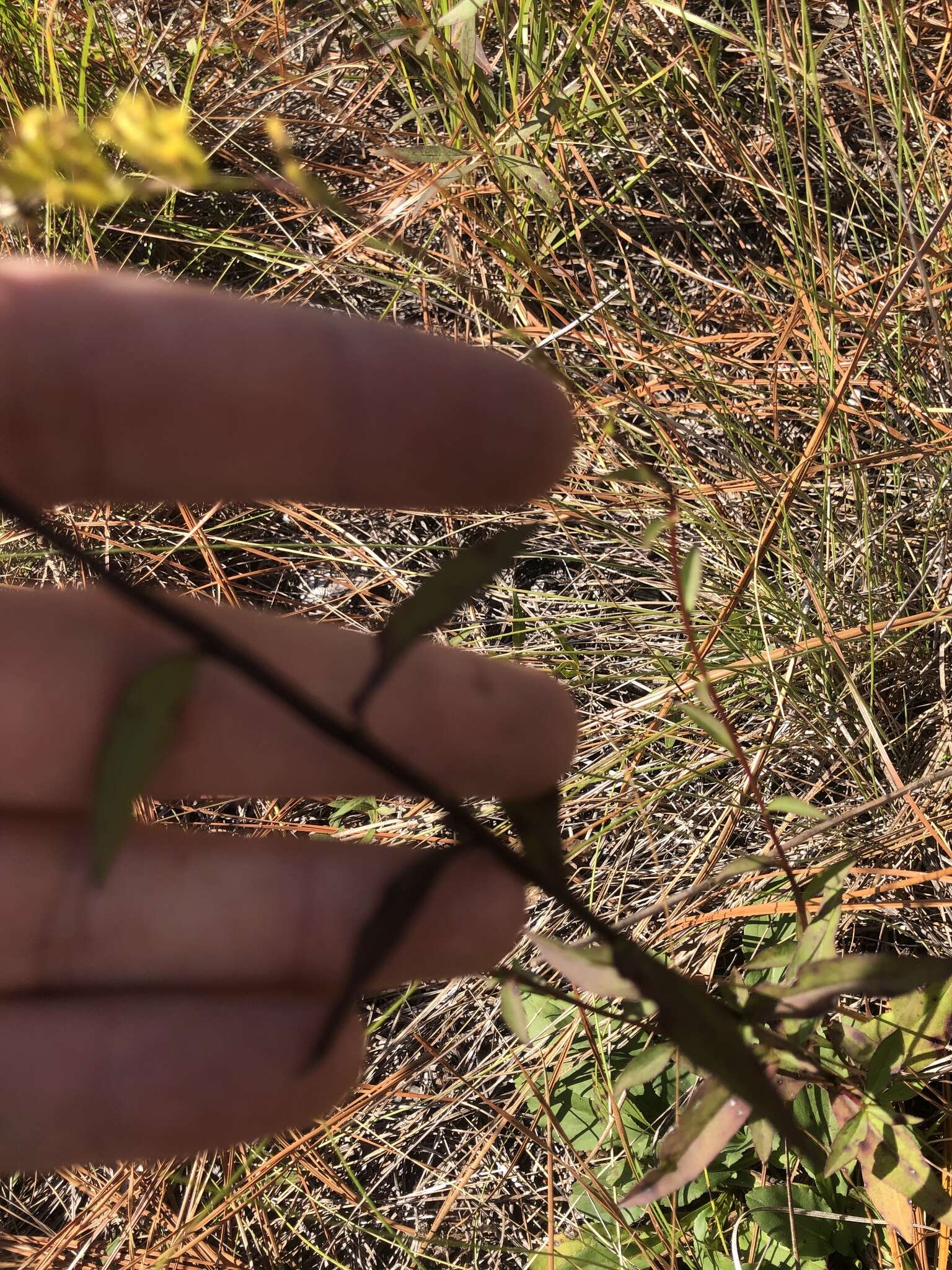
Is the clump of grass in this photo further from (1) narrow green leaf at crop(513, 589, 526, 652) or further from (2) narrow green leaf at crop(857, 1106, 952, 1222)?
(2) narrow green leaf at crop(857, 1106, 952, 1222)

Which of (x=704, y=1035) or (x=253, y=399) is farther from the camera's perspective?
(x=253, y=399)

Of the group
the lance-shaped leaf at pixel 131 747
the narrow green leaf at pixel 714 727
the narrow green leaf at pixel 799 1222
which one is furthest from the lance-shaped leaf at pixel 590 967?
the narrow green leaf at pixel 799 1222

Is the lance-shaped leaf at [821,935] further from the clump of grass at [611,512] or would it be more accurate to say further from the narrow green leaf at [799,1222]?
the narrow green leaf at [799,1222]

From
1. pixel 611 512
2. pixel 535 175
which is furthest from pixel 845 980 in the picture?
pixel 535 175

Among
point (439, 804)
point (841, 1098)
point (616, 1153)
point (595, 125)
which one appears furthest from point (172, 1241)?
point (595, 125)

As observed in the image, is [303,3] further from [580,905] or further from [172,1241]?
[172,1241]

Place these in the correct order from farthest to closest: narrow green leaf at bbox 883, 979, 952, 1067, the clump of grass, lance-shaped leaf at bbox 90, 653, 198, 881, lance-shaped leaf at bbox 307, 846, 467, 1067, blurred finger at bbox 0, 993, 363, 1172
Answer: the clump of grass, narrow green leaf at bbox 883, 979, 952, 1067, blurred finger at bbox 0, 993, 363, 1172, lance-shaped leaf at bbox 307, 846, 467, 1067, lance-shaped leaf at bbox 90, 653, 198, 881

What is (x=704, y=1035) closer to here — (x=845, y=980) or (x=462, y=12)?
(x=845, y=980)

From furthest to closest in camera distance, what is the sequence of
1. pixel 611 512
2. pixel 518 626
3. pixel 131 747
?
pixel 518 626, pixel 611 512, pixel 131 747

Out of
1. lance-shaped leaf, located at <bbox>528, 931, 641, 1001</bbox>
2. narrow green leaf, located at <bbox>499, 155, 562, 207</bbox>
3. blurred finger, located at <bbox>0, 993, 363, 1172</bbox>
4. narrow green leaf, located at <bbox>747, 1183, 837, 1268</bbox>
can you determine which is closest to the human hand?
blurred finger, located at <bbox>0, 993, 363, 1172</bbox>
